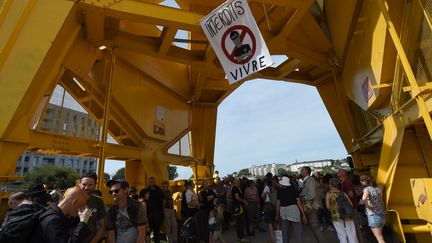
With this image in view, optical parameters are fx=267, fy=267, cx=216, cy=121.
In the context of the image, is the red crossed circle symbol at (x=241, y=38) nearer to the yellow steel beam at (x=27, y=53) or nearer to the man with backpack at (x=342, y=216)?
the yellow steel beam at (x=27, y=53)

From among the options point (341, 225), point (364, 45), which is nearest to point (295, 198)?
point (341, 225)

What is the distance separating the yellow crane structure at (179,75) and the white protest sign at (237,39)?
2.32 feet

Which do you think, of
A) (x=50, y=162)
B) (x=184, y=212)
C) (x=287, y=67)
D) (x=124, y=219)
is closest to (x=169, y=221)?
(x=184, y=212)

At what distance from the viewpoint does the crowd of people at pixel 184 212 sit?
2.31 meters

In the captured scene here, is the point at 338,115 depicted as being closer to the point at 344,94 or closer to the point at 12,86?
the point at 344,94

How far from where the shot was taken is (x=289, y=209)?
19.0ft

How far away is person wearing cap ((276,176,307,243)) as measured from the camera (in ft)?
18.8

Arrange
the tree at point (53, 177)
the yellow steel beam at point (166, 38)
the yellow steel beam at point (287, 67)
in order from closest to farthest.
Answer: the yellow steel beam at point (166, 38)
the yellow steel beam at point (287, 67)
the tree at point (53, 177)

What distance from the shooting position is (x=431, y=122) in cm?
334

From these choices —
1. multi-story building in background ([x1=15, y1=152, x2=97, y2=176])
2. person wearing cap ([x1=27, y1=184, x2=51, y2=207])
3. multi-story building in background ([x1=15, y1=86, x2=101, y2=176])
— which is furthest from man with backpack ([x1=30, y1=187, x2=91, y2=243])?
multi-story building in background ([x1=15, y1=152, x2=97, y2=176])

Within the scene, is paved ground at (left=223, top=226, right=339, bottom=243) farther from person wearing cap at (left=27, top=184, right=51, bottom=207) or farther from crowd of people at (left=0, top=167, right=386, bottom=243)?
person wearing cap at (left=27, top=184, right=51, bottom=207)

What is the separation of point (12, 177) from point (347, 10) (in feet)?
24.8

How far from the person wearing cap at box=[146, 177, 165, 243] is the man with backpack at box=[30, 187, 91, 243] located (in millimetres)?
3936

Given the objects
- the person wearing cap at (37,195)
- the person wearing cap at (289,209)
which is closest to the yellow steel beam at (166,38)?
the person wearing cap at (37,195)
